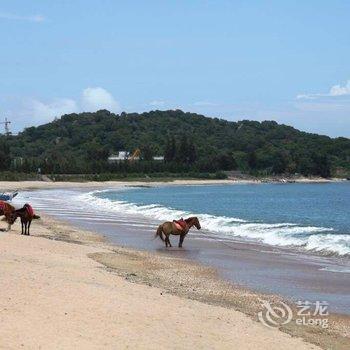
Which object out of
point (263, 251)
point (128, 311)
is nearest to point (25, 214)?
point (263, 251)

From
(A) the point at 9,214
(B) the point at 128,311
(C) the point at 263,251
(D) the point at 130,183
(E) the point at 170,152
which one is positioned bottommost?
(C) the point at 263,251

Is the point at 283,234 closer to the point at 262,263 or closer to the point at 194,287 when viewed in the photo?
the point at 262,263

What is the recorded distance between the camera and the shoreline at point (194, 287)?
438 inches

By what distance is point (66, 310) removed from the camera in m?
10.8

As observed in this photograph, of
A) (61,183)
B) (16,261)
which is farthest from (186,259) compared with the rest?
(61,183)

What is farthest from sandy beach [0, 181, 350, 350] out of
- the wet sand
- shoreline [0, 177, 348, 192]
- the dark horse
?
shoreline [0, 177, 348, 192]

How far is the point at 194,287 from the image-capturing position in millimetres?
15719

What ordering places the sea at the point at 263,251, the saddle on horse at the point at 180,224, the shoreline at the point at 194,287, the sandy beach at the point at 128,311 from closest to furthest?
the sandy beach at the point at 128,311 < the shoreline at the point at 194,287 < the sea at the point at 263,251 < the saddle on horse at the point at 180,224

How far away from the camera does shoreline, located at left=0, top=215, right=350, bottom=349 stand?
36.5ft

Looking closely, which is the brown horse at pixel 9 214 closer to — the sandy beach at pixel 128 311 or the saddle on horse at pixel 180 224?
the saddle on horse at pixel 180 224

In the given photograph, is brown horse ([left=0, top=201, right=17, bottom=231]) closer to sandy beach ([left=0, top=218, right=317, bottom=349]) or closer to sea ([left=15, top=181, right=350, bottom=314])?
sea ([left=15, top=181, right=350, bottom=314])

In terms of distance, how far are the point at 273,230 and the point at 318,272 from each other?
45.2 feet

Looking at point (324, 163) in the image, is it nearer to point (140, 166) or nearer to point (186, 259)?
point (140, 166)

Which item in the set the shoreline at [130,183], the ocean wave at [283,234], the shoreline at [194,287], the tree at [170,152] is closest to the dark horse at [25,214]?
the shoreline at [194,287]
